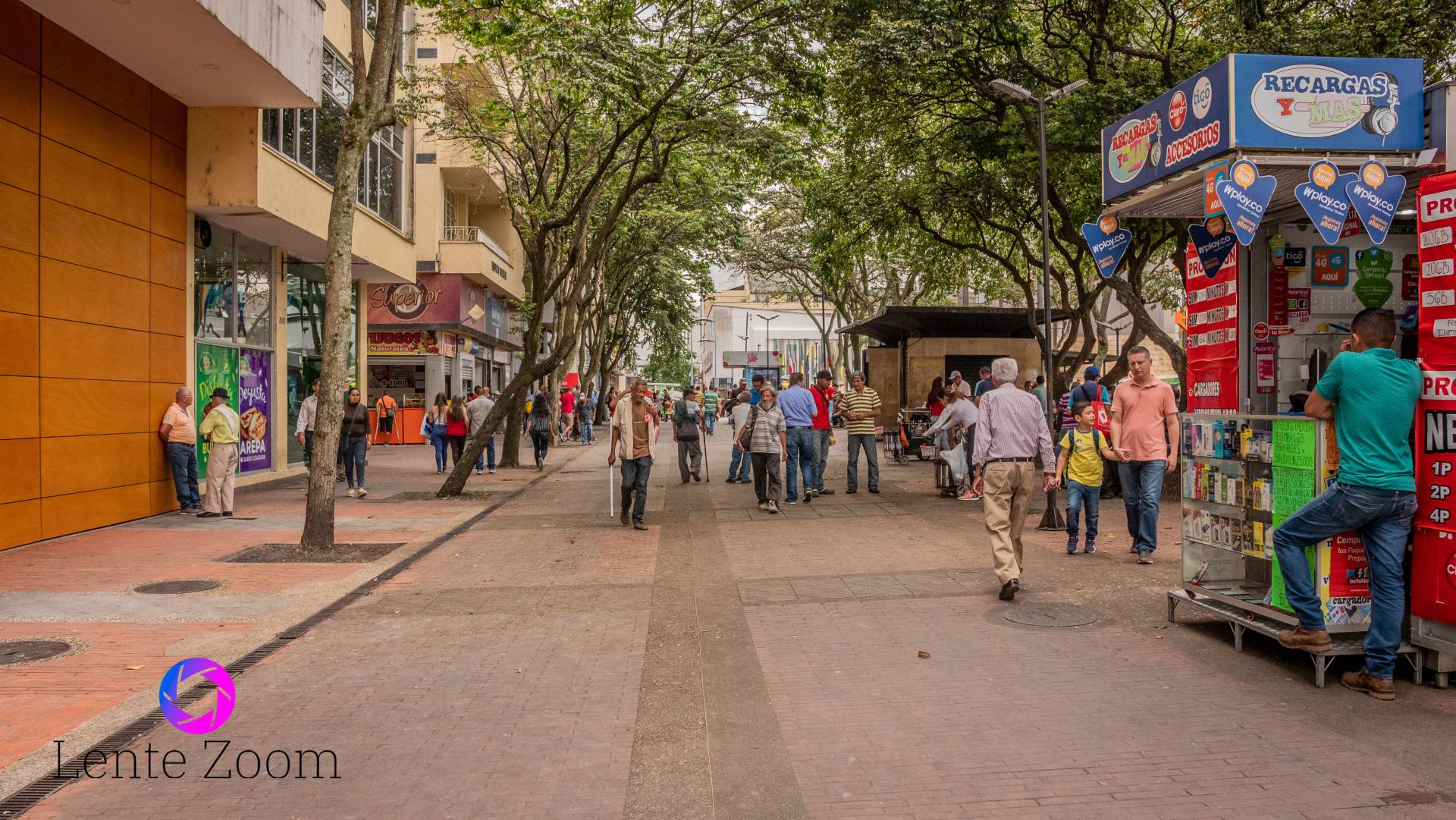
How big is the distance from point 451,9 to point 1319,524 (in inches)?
471

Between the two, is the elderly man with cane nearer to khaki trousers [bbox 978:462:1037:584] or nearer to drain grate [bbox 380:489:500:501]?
khaki trousers [bbox 978:462:1037:584]

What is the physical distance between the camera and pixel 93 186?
11070 mm

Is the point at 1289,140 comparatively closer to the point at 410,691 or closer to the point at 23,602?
the point at 410,691

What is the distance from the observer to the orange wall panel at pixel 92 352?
10336 mm

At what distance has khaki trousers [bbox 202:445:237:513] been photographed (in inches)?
488

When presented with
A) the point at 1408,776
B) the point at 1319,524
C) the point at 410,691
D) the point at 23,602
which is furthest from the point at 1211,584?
the point at 23,602

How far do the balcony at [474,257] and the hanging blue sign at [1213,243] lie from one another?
80.7ft

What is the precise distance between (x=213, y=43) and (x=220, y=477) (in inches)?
212

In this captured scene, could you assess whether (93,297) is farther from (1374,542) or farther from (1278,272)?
(1374,542)

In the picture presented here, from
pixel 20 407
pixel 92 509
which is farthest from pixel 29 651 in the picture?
pixel 92 509

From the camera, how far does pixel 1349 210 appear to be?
5.78m

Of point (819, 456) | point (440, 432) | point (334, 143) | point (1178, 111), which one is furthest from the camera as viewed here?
point (440, 432)

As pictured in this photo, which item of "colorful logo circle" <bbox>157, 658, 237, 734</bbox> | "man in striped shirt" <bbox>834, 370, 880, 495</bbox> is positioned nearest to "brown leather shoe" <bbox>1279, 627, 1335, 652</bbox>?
"colorful logo circle" <bbox>157, 658, 237, 734</bbox>

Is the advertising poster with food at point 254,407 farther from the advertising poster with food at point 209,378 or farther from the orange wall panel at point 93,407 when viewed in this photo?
the orange wall panel at point 93,407
